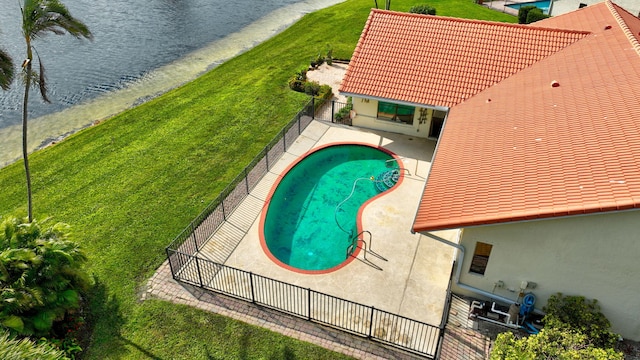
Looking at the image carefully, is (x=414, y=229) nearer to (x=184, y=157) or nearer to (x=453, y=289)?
(x=453, y=289)

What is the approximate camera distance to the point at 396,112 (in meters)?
24.4

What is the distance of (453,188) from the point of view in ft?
49.1

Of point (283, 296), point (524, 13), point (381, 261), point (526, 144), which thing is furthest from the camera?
point (524, 13)

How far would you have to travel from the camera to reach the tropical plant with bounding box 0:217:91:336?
40.4 ft

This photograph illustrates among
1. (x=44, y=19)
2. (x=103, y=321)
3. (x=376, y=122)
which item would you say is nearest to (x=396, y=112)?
(x=376, y=122)

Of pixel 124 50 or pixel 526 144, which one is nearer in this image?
pixel 526 144

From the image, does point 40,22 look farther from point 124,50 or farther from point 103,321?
point 124,50

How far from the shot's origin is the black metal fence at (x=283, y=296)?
14.1 m

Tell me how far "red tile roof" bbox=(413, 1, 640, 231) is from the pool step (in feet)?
11.7

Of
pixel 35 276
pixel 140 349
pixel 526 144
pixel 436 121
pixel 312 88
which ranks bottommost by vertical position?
pixel 140 349

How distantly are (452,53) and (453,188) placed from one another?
1195 cm

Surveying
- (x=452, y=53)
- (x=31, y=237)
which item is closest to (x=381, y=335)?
(x=31, y=237)

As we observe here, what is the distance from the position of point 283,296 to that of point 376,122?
43.0 ft

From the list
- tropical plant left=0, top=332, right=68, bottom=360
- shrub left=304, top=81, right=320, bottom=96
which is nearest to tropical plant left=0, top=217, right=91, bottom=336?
tropical plant left=0, top=332, right=68, bottom=360
